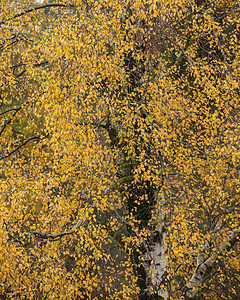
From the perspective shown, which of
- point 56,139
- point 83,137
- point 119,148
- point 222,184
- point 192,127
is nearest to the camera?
point 56,139

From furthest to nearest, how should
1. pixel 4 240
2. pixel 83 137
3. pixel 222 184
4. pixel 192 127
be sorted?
pixel 192 127, pixel 222 184, pixel 83 137, pixel 4 240

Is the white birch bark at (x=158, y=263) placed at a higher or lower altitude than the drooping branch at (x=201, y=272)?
higher

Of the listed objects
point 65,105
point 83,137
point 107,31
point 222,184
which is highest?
point 107,31

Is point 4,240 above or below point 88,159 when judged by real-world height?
below

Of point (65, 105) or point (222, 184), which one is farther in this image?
point (222, 184)

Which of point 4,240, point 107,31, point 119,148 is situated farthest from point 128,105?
point 4,240

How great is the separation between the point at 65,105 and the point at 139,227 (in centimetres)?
282

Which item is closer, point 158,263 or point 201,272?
point 158,263

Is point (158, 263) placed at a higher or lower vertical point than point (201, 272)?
higher

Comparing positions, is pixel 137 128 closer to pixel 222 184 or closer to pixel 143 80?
pixel 143 80

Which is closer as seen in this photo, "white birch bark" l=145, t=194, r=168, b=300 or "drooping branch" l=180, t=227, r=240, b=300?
"white birch bark" l=145, t=194, r=168, b=300

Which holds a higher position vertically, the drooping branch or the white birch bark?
the white birch bark

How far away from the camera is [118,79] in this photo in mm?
5984

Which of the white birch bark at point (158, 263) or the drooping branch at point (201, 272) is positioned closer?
the white birch bark at point (158, 263)
